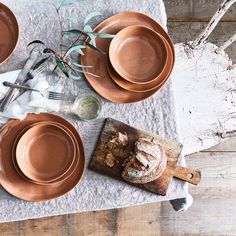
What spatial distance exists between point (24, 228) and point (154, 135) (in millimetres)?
755

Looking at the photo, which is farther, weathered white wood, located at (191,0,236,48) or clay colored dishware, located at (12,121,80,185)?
weathered white wood, located at (191,0,236,48)

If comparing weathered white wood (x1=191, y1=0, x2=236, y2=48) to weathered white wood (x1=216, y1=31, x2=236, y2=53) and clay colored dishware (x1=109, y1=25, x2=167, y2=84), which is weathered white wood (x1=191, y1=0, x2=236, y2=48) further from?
clay colored dishware (x1=109, y1=25, x2=167, y2=84)

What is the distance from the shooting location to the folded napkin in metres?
1.36

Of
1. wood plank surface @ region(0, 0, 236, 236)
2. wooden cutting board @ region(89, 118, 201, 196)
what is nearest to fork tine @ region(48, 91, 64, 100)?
wooden cutting board @ region(89, 118, 201, 196)

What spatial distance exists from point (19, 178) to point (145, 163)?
14.2 inches

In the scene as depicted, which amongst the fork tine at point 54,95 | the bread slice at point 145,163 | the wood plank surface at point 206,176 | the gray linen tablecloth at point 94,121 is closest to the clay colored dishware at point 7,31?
the gray linen tablecloth at point 94,121

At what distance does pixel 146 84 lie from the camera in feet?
4.61

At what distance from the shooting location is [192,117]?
1.69 meters

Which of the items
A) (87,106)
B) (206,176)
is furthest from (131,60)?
(206,176)

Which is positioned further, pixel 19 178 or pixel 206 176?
pixel 206 176

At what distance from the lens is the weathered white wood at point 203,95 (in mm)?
1683

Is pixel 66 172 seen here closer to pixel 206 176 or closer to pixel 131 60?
pixel 131 60

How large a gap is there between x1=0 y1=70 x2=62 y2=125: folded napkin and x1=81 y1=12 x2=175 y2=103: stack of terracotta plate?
13 centimetres

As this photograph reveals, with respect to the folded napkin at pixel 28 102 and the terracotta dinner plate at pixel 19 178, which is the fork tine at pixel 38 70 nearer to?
the folded napkin at pixel 28 102
